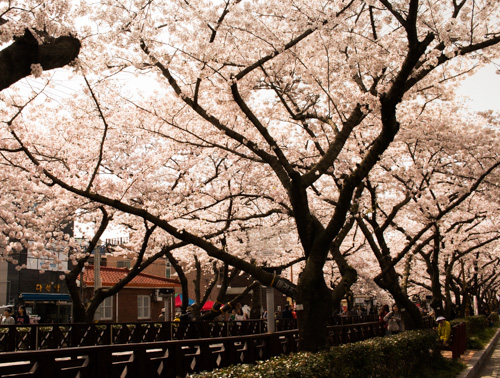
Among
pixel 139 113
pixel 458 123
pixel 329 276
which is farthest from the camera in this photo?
pixel 329 276

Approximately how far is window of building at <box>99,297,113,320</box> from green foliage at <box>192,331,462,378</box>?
22.5 meters

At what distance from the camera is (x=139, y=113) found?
40.8 ft

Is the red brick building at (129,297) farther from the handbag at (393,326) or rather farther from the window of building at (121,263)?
the handbag at (393,326)

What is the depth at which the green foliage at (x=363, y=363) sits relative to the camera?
605cm

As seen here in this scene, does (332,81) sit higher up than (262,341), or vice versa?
(332,81)

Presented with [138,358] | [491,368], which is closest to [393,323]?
[491,368]

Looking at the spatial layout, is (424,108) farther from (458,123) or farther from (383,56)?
(383,56)

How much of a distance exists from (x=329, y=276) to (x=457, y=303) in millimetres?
11399

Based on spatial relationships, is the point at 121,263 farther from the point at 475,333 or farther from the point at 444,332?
the point at 444,332

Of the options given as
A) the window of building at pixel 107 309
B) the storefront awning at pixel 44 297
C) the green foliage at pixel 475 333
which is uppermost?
the storefront awning at pixel 44 297

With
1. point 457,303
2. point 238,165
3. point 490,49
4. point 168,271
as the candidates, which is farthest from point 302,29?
point 168,271

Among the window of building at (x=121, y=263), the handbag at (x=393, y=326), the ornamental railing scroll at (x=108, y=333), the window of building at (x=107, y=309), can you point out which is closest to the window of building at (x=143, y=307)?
the window of building at (x=107, y=309)

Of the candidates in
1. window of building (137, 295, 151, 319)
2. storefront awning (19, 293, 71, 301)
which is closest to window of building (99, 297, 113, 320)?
window of building (137, 295, 151, 319)

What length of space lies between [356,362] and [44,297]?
1023 inches
